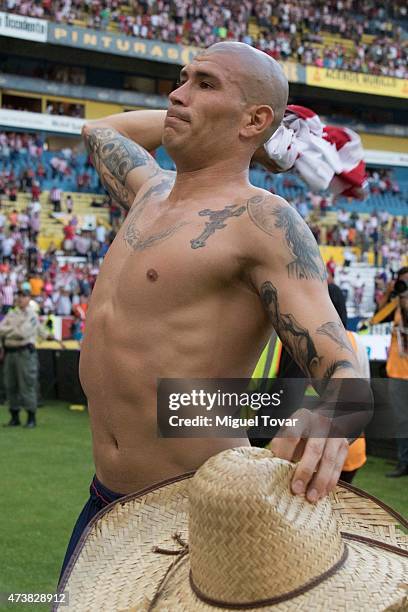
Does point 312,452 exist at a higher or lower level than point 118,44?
higher

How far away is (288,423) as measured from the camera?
177 centimetres

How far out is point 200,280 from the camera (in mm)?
2191

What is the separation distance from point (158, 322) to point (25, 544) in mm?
4110

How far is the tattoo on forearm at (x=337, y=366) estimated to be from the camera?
74.7 inches

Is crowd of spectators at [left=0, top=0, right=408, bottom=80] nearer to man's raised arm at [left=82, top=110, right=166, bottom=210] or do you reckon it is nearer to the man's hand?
man's raised arm at [left=82, top=110, right=166, bottom=210]

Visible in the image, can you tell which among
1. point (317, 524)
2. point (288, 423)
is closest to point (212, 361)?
point (288, 423)

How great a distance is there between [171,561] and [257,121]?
1.07m

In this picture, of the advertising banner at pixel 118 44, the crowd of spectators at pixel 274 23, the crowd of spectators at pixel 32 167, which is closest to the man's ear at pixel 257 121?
the crowd of spectators at pixel 32 167

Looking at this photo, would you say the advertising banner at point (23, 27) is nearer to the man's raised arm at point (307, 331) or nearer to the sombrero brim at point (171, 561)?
the man's raised arm at point (307, 331)

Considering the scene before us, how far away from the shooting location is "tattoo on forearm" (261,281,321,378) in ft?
6.52

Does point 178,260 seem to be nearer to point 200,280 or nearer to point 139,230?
point 200,280

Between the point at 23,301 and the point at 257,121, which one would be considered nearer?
the point at 257,121

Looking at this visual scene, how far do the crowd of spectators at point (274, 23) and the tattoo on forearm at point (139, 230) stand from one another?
101 feet

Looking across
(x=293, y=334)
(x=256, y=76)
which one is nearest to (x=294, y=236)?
(x=293, y=334)
